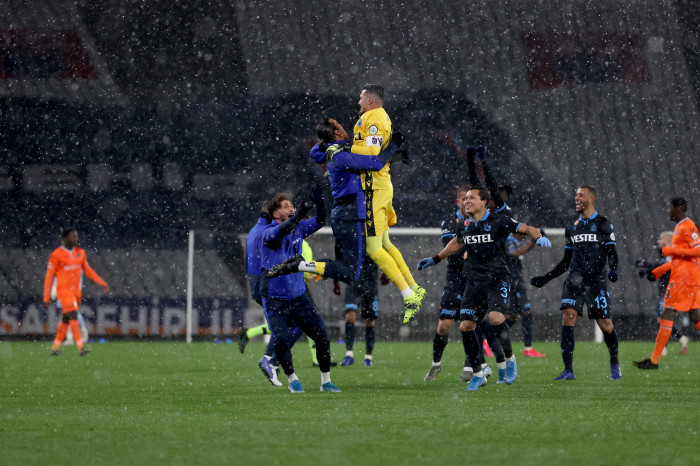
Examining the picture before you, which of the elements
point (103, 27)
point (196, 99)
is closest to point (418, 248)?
point (196, 99)

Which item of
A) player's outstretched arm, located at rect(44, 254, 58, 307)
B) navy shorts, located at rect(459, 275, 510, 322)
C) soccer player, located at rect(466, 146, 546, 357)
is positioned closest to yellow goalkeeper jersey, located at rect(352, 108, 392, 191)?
soccer player, located at rect(466, 146, 546, 357)

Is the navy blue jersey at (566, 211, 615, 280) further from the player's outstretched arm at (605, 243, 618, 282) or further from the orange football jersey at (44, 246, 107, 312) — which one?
the orange football jersey at (44, 246, 107, 312)

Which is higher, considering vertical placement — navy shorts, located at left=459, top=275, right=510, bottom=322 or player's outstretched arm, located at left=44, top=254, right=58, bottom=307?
player's outstretched arm, located at left=44, top=254, right=58, bottom=307

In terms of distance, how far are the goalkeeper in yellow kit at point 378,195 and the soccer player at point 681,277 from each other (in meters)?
4.19

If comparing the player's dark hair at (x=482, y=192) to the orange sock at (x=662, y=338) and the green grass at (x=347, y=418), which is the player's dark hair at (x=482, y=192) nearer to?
the green grass at (x=347, y=418)

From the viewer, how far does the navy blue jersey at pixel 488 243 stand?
340 inches

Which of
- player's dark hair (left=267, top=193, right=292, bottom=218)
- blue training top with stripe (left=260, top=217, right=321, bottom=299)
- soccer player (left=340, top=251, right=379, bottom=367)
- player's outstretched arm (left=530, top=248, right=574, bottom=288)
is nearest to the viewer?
blue training top with stripe (left=260, top=217, right=321, bottom=299)

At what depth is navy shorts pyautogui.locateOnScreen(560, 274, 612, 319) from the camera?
9836 mm

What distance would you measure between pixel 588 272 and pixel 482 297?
1.86m

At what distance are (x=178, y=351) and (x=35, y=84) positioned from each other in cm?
1346

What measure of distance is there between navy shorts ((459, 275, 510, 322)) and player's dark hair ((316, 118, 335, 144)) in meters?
1.80

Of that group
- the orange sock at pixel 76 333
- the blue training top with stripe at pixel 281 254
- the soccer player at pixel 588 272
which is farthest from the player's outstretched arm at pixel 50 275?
the soccer player at pixel 588 272

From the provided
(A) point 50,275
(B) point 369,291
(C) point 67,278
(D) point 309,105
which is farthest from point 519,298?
(D) point 309,105

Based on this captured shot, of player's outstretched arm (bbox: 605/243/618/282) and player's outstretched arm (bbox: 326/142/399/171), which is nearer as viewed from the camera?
player's outstretched arm (bbox: 326/142/399/171)
